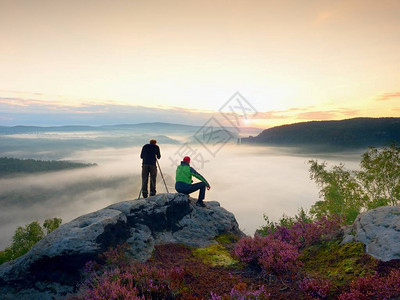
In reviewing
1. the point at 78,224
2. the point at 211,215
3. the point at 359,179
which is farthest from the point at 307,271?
the point at 359,179

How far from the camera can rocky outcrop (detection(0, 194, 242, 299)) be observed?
8367 millimetres

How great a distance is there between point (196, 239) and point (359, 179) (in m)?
49.1

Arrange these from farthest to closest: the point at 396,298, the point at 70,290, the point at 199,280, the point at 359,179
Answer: the point at 359,179 → the point at 70,290 → the point at 199,280 → the point at 396,298

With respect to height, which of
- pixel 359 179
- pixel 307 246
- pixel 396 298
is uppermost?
pixel 396 298

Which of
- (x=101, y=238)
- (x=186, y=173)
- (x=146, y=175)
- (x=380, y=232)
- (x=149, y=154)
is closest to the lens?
(x=380, y=232)

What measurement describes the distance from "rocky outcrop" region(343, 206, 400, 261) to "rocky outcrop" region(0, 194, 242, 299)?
257 inches

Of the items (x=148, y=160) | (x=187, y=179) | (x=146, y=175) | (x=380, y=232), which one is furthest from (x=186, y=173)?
(x=380, y=232)

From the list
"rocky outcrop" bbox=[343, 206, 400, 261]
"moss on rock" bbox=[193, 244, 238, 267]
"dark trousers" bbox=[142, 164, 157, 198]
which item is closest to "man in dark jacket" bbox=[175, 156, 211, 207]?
"moss on rock" bbox=[193, 244, 238, 267]

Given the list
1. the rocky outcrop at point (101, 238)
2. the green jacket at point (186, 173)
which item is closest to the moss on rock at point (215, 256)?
the rocky outcrop at point (101, 238)

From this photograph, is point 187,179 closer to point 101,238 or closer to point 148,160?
point 148,160

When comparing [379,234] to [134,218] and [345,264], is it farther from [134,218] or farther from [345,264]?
[134,218]

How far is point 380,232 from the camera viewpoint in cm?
823

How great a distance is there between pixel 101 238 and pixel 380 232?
392 inches

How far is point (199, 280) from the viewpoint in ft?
24.5
